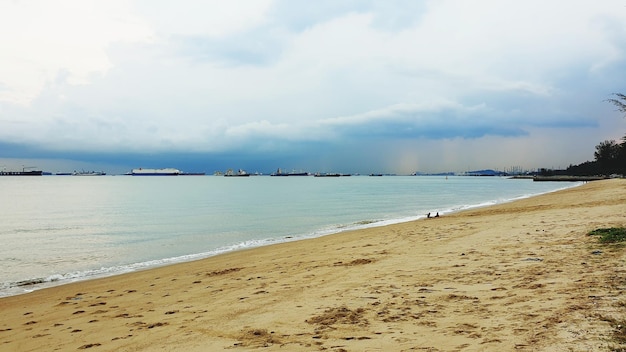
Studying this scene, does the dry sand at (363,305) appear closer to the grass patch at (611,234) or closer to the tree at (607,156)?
the grass patch at (611,234)

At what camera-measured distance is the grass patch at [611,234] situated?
466 inches

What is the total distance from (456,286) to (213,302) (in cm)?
524

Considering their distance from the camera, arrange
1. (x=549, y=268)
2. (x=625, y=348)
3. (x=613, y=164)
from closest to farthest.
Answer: (x=625, y=348) → (x=549, y=268) → (x=613, y=164)

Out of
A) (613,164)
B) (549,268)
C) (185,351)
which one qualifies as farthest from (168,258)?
(613,164)

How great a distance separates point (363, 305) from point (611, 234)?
938cm

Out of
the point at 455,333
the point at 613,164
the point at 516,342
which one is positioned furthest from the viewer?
the point at 613,164

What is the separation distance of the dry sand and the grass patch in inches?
18.6

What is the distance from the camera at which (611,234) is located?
1267 cm

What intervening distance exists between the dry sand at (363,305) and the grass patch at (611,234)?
1.55 feet

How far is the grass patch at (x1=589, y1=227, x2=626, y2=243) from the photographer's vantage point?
11840 mm

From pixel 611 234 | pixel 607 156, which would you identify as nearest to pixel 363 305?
pixel 611 234

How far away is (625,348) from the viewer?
4688 millimetres

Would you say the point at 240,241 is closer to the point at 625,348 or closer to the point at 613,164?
the point at 625,348

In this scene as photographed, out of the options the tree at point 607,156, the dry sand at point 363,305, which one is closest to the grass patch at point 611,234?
the dry sand at point 363,305
